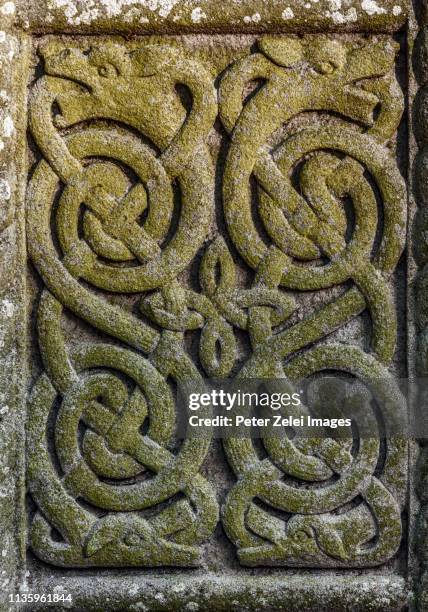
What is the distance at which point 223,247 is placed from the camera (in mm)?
1585

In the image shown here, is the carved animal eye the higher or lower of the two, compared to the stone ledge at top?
lower

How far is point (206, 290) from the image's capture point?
1.58m

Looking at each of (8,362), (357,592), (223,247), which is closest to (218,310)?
(223,247)

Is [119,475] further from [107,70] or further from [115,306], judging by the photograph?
[107,70]

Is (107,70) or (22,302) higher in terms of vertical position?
(107,70)

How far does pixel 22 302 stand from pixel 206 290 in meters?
0.41

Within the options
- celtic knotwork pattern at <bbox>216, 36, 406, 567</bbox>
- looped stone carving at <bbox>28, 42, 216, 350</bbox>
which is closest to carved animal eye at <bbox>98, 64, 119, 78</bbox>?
looped stone carving at <bbox>28, 42, 216, 350</bbox>

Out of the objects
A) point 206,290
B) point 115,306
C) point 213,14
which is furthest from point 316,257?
point 213,14

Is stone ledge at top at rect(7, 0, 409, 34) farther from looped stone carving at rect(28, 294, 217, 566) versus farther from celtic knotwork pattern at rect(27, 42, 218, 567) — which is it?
looped stone carving at rect(28, 294, 217, 566)

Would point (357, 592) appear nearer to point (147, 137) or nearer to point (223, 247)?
point (223, 247)

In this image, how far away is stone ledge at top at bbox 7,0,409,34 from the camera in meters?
1.57

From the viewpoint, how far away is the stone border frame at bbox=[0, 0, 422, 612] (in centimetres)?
157

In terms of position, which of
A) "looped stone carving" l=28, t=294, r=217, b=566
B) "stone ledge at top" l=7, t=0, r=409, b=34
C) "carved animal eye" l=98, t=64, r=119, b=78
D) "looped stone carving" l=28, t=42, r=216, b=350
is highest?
"stone ledge at top" l=7, t=0, r=409, b=34

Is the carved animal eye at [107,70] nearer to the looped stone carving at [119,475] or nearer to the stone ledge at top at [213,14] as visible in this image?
the stone ledge at top at [213,14]
